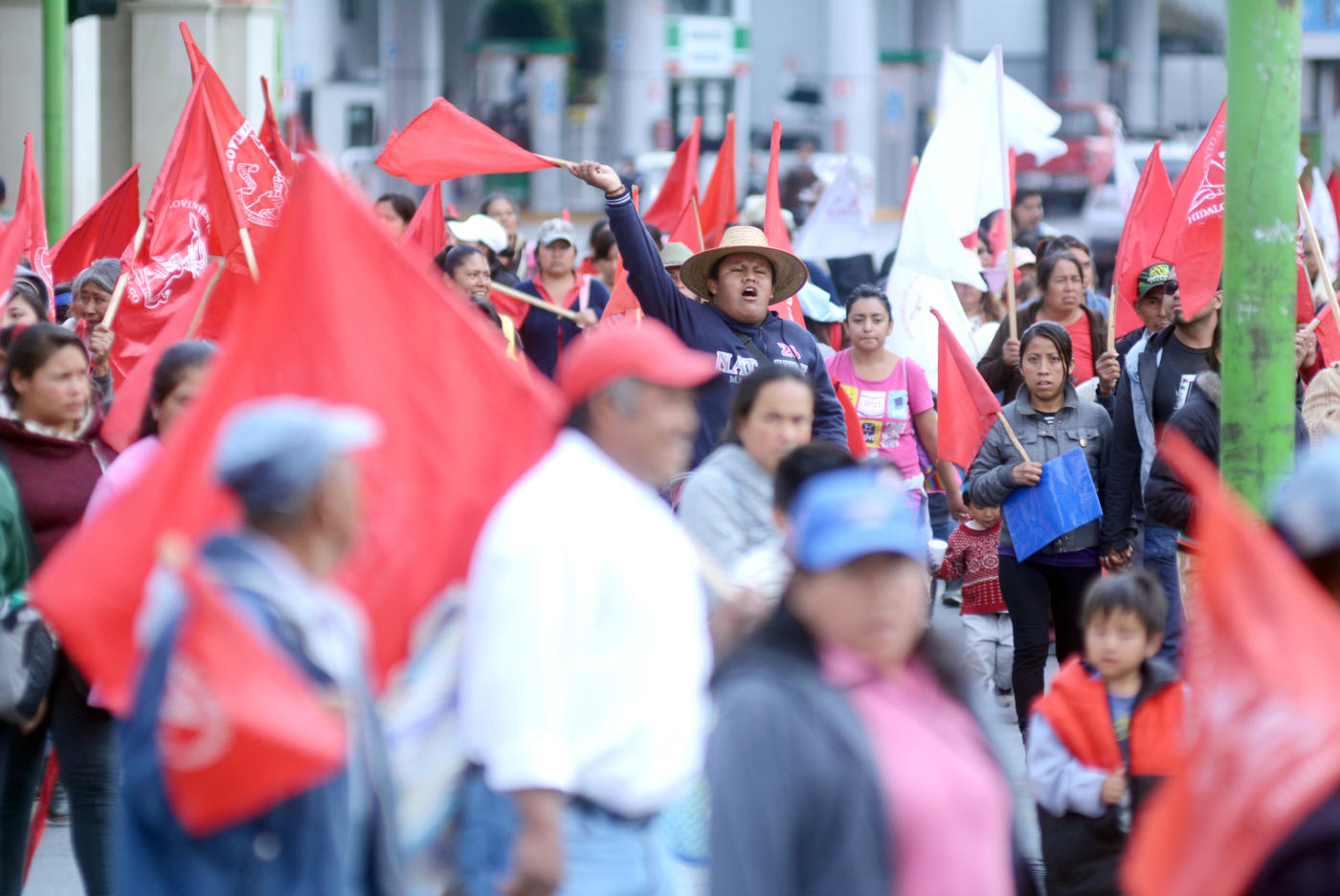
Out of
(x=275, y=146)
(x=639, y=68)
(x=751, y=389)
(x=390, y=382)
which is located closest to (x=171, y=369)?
(x=390, y=382)

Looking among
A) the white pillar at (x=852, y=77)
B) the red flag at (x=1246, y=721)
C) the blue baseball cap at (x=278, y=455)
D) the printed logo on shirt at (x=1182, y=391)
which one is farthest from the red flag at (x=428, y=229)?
the white pillar at (x=852, y=77)

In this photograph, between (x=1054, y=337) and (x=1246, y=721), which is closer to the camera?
(x=1246, y=721)

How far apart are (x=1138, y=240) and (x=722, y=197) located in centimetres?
259

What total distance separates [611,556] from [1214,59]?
4452cm

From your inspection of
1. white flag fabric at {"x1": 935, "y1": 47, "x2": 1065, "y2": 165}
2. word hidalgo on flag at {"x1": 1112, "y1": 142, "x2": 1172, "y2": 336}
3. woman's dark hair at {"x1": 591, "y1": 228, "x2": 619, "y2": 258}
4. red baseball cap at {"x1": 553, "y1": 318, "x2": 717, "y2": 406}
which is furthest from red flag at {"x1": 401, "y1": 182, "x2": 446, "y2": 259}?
red baseball cap at {"x1": 553, "y1": 318, "x2": 717, "y2": 406}

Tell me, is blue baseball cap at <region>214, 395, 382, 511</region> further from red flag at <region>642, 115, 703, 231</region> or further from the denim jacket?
red flag at <region>642, 115, 703, 231</region>

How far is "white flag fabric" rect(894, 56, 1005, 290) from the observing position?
9531 millimetres

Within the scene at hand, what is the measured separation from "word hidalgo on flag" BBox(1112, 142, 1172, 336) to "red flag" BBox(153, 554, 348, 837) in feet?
23.7

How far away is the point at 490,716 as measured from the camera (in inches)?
130

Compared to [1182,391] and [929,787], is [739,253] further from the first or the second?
[929,787]

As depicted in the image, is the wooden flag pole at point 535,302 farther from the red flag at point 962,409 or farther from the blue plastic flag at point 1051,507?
the blue plastic flag at point 1051,507

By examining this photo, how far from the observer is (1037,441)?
7.14 metres

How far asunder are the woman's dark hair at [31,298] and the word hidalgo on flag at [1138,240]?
5.15 meters

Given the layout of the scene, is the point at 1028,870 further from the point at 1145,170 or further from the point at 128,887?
the point at 1145,170
